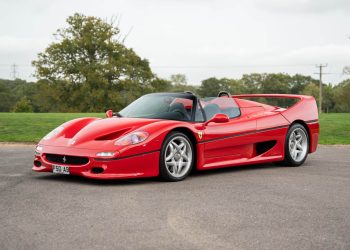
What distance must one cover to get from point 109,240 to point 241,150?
446 cm

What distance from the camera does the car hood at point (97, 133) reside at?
689 cm

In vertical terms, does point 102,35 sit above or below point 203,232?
above

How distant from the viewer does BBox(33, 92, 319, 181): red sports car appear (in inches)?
267

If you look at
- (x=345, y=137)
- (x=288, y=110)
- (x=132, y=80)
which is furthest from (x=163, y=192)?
(x=132, y=80)

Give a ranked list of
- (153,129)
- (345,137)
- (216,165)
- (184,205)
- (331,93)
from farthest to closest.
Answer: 1. (331,93)
2. (345,137)
3. (216,165)
4. (153,129)
5. (184,205)

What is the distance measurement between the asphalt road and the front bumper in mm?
144

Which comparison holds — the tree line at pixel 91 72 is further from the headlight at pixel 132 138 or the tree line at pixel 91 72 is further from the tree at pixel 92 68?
the headlight at pixel 132 138

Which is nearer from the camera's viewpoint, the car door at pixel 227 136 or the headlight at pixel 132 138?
the headlight at pixel 132 138

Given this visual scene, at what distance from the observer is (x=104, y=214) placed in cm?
503

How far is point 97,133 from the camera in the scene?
7.07 meters

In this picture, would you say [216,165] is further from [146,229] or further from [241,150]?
[146,229]

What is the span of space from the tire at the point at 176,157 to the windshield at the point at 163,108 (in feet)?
1.45

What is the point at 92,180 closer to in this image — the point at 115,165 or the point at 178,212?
the point at 115,165

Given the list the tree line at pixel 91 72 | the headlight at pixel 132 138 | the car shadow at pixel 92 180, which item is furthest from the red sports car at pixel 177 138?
the tree line at pixel 91 72
